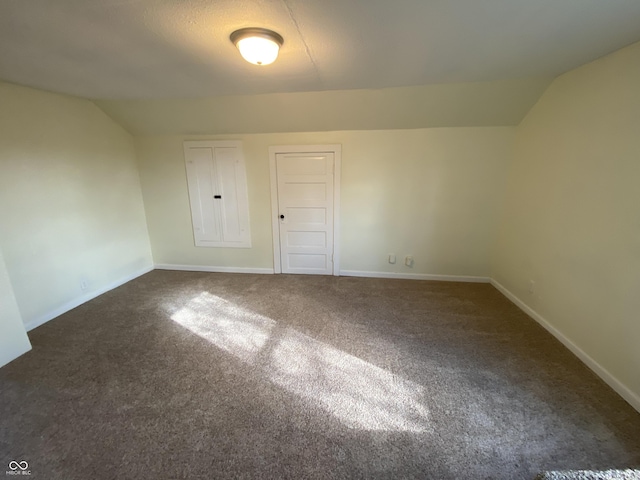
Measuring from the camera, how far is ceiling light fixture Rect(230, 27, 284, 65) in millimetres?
1542

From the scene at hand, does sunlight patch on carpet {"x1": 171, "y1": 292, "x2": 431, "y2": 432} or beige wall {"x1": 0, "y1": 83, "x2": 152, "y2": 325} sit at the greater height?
beige wall {"x1": 0, "y1": 83, "x2": 152, "y2": 325}

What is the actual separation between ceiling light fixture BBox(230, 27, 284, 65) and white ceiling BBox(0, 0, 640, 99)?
0.16 feet

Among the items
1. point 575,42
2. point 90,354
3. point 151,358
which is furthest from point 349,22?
point 90,354

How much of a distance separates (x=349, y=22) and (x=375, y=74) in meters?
0.88

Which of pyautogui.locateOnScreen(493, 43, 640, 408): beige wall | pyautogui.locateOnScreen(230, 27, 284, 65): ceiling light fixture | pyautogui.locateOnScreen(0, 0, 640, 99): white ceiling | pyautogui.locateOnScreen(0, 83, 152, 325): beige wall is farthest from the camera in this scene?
pyautogui.locateOnScreen(0, 83, 152, 325): beige wall

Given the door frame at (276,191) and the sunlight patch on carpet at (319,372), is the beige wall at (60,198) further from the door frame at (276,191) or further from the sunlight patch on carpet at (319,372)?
the door frame at (276,191)

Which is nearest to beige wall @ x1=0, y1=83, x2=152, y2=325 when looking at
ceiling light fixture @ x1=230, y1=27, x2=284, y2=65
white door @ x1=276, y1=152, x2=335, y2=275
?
white door @ x1=276, y1=152, x2=335, y2=275

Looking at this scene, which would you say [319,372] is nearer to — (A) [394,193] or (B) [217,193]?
(A) [394,193]

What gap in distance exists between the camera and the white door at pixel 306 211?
355cm

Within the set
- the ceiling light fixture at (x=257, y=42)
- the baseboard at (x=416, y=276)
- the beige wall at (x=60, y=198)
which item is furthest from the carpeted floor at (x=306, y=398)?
the ceiling light fixture at (x=257, y=42)

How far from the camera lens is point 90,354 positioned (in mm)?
2217

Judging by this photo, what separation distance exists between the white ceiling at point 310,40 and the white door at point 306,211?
117cm

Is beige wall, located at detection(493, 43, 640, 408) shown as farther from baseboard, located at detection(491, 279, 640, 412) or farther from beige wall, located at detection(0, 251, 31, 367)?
beige wall, located at detection(0, 251, 31, 367)

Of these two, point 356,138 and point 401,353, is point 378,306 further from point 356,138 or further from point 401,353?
point 356,138
